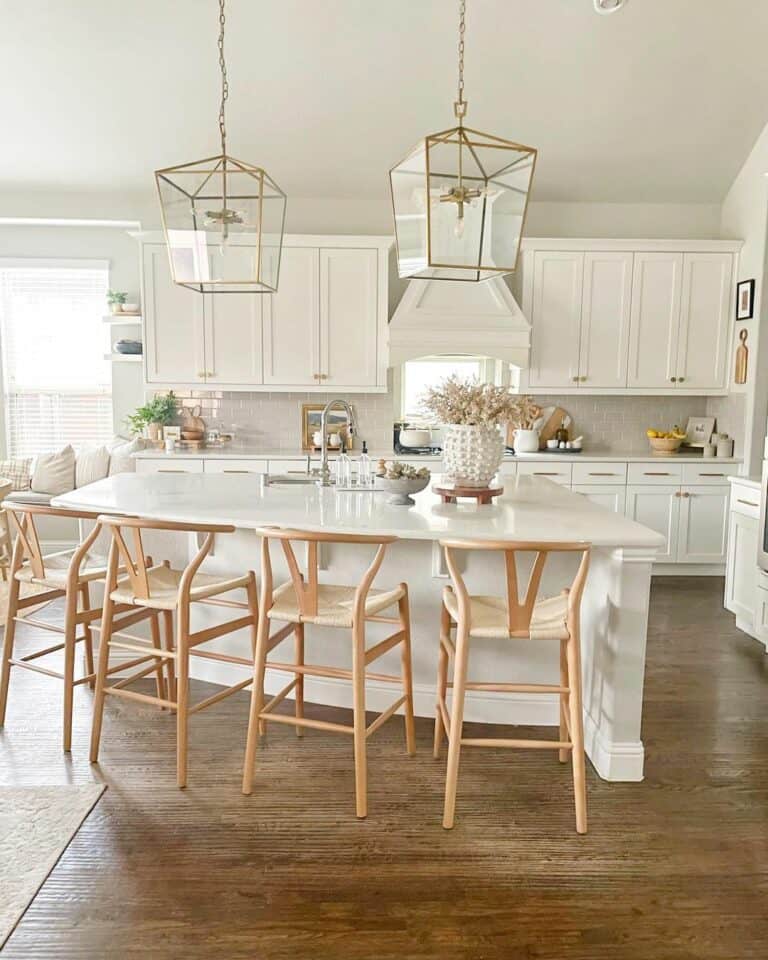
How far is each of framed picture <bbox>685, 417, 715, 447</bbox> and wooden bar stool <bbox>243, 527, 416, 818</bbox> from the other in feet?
14.4

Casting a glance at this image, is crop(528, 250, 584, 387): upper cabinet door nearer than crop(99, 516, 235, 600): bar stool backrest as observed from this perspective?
No

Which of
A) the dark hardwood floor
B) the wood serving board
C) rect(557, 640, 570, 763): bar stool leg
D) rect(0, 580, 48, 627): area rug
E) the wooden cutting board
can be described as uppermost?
the wooden cutting board

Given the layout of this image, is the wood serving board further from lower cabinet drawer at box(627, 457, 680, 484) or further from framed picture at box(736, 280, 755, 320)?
framed picture at box(736, 280, 755, 320)

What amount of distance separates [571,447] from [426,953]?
4815 mm

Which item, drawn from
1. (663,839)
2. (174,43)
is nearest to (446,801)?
(663,839)

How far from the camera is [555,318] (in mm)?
6113

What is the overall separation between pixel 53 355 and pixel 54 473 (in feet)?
4.19

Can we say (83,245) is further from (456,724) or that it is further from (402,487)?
(456,724)

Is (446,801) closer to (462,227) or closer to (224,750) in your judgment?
(224,750)

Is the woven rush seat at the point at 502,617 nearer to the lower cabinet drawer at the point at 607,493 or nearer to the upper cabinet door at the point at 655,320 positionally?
the lower cabinet drawer at the point at 607,493

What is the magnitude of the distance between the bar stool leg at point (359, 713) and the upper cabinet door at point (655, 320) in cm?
442

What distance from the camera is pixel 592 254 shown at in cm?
606

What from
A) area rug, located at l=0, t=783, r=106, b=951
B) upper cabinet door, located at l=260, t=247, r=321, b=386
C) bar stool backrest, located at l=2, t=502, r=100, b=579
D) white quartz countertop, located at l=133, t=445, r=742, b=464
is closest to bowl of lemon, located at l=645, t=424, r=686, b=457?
white quartz countertop, located at l=133, t=445, r=742, b=464

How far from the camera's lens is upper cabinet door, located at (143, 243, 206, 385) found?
603 cm
